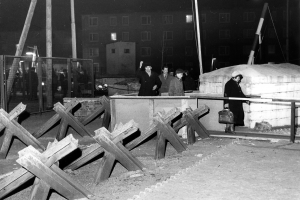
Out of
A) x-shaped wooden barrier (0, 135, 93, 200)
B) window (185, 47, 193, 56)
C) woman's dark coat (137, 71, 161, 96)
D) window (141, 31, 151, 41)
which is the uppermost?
window (141, 31, 151, 41)

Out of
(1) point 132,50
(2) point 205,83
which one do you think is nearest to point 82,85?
(2) point 205,83

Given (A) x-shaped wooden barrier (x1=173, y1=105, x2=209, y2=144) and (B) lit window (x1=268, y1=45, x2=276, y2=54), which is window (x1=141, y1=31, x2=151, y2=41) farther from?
(A) x-shaped wooden barrier (x1=173, y1=105, x2=209, y2=144)

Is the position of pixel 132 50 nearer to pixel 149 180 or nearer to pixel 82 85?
pixel 82 85

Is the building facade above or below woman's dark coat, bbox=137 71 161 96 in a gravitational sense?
above

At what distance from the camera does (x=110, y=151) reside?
287 inches

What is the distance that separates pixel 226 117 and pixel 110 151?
177 inches

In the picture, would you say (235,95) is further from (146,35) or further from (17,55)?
(146,35)

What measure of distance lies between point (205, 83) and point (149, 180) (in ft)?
23.8

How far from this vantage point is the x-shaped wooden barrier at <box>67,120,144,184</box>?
7175 mm

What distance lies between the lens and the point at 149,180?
7.34 m

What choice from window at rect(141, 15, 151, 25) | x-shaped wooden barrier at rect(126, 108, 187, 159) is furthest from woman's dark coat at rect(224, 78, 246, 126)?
window at rect(141, 15, 151, 25)

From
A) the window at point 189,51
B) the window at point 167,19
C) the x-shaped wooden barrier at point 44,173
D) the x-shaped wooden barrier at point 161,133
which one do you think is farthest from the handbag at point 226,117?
the window at point 167,19

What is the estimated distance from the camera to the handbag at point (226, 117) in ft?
36.0

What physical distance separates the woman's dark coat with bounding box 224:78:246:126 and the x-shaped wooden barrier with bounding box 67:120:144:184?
4.64 m
